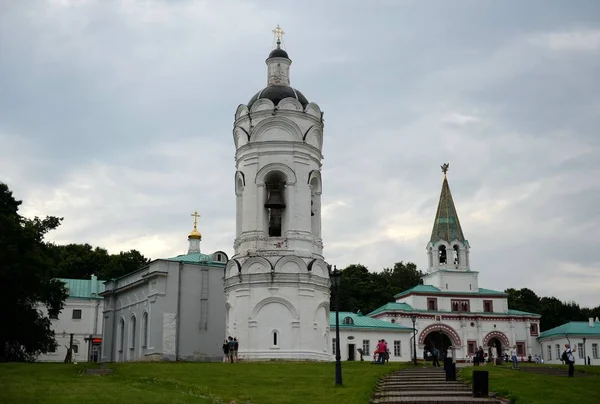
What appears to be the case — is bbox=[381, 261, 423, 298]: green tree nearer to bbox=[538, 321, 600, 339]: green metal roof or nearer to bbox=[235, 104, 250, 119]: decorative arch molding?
bbox=[538, 321, 600, 339]: green metal roof

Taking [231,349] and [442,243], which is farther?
[442,243]

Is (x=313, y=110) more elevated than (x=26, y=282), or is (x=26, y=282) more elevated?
(x=313, y=110)

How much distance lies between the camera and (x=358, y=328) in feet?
191

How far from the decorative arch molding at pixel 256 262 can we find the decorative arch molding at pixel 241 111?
7614mm

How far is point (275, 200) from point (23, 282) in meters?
12.2

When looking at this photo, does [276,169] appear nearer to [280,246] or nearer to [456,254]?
[280,246]

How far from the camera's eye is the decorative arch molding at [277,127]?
36.9m

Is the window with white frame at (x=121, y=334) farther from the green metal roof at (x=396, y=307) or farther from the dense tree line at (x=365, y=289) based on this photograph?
the dense tree line at (x=365, y=289)

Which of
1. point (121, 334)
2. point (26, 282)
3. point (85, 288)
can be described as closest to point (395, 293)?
point (85, 288)

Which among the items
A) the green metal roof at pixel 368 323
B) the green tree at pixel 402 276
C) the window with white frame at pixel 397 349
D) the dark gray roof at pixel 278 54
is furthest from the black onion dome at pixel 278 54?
the green tree at pixel 402 276

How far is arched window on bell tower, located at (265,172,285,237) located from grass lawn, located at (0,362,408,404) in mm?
10608

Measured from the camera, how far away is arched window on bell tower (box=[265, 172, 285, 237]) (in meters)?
36.7

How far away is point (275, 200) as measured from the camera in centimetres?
A: 3666

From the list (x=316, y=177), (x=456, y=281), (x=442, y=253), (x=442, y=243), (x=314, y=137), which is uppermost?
(x=314, y=137)
